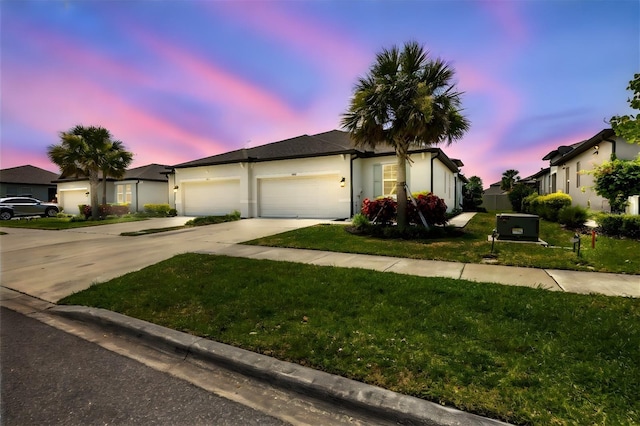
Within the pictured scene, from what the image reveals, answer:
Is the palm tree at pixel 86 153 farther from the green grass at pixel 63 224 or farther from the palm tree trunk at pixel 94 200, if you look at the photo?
the green grass at pixel 63 224

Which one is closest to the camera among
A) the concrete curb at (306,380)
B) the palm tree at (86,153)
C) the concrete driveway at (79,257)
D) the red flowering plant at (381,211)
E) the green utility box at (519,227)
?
the concrete curb at (306,380)

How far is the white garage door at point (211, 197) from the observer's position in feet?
68.8

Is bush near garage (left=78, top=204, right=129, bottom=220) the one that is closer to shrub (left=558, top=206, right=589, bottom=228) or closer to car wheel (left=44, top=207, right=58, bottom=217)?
car wheel (left=44, top=207, right=58, bottom=217)

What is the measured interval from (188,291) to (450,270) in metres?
4.91

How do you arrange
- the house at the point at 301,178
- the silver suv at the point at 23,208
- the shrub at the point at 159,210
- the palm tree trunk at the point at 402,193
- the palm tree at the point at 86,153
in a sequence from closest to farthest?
1. the palm tree trunk at the point at 402,193
2. the house at the point at 301,178
3. the palm tree at the point at 86,153
4. the shrub at the point at 159,210
5. the silver suv at the point at 23,208

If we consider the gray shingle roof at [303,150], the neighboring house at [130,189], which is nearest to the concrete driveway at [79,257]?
the gray shingle roof at [303,150]

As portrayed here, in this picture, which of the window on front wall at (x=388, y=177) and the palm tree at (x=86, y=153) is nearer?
the window on front wall at (x=388, y=177)

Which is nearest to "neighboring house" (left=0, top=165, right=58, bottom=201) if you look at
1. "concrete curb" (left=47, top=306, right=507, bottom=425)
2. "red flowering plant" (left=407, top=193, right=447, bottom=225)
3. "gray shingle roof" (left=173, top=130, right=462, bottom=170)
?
"gray shingle roof" (left=173, top=130, right=462, bottom=170)

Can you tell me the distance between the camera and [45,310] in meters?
5.01

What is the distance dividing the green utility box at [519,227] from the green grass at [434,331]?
5.02 meters

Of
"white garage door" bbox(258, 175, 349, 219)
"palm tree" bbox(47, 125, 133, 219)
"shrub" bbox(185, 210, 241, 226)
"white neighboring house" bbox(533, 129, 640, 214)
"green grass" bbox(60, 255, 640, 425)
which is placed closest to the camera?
"green grass" bbox(60, 255, 640, 425)

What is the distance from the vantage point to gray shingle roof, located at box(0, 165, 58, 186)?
34.4m

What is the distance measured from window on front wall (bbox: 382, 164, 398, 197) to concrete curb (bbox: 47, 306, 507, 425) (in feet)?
→ 46.9

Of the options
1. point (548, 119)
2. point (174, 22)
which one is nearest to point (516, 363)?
point (174, 22)
